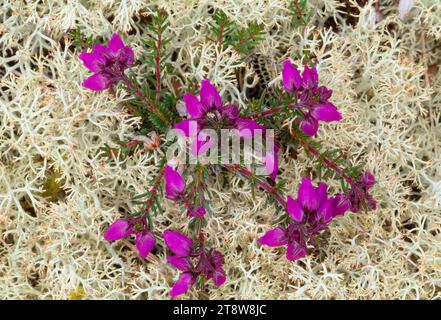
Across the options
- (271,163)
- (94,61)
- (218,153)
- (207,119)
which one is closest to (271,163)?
(271,163)

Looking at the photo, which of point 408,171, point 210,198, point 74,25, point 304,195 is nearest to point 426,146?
point 408,171

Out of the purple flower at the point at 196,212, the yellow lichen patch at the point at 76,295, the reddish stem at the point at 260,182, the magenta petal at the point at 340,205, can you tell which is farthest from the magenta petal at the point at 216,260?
the yellow lichen patch at the point at 76,295

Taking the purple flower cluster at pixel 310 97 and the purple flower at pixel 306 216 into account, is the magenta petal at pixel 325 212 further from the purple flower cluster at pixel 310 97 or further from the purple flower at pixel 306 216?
the purple flower cluster at pixel 310 97

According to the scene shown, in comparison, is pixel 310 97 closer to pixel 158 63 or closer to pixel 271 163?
pixel 271 163

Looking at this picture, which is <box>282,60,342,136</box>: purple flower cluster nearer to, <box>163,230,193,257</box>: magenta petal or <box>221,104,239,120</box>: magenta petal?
<box>221,104,239,120</box>: magenta petal
